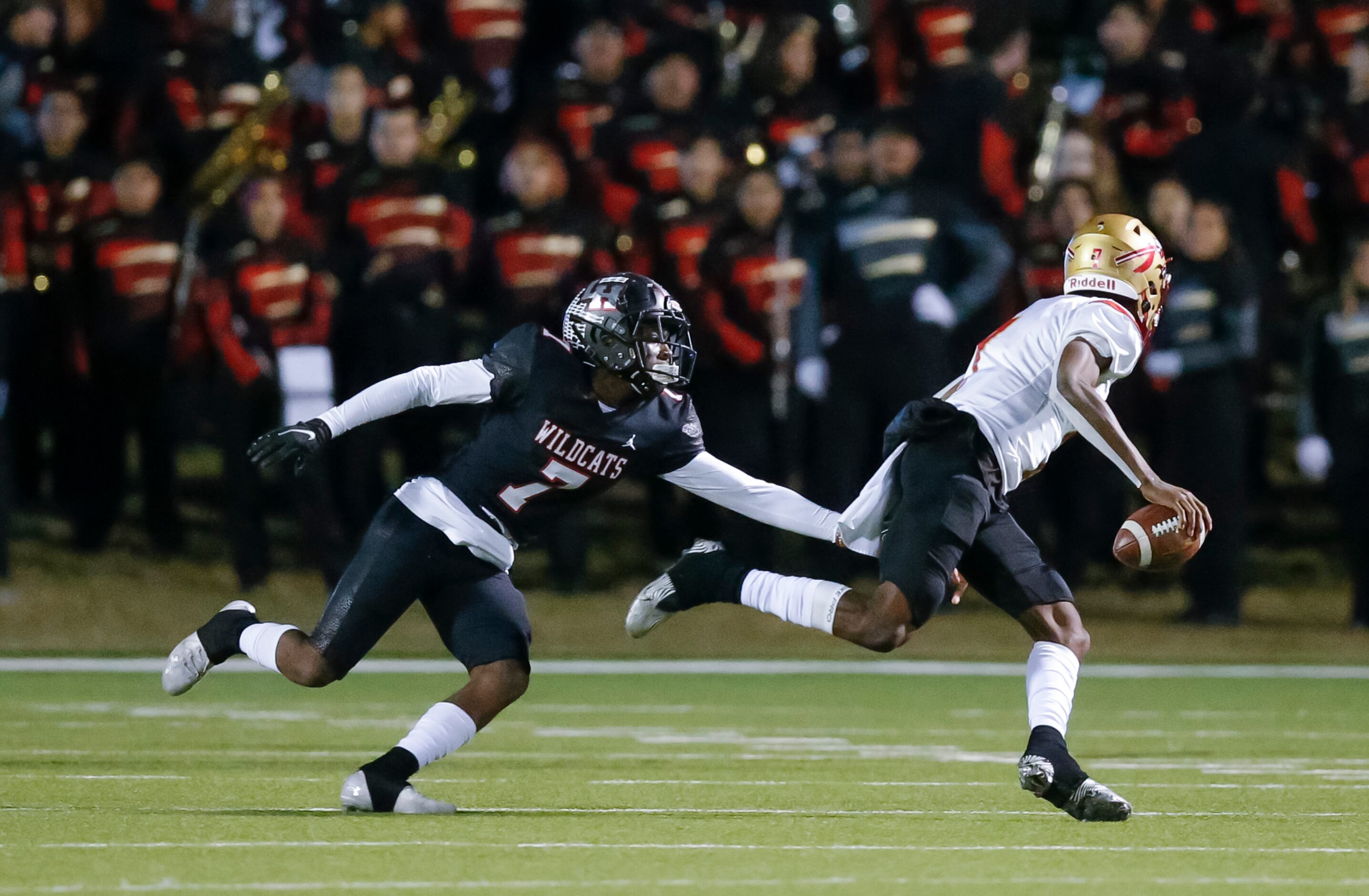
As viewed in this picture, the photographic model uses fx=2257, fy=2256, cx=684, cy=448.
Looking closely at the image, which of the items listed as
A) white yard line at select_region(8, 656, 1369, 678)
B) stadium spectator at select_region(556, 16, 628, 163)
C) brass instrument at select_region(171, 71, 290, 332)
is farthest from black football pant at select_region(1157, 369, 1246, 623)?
brass instrument at select_region(171, 71, 290, 332)

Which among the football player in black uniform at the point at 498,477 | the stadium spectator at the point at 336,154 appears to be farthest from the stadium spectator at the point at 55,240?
the football player in black uniform at the point at 498,477

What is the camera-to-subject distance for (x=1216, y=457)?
11.2 metres

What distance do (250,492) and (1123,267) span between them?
620 centimetres

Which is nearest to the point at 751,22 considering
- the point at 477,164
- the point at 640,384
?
the point at 477,164

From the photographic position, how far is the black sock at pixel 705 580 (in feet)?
20.8

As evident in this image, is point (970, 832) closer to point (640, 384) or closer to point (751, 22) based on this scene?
point (640, 384)

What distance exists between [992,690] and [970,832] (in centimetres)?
398

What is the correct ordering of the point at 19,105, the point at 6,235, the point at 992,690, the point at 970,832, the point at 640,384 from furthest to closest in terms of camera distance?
the point at 19,105 → the point at 6,235 → the point at 992,690 → the point at 640,384 → the point at 970,832

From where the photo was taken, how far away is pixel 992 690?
9523mm

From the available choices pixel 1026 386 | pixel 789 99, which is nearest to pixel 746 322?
pixel 789 99

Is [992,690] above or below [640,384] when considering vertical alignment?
below

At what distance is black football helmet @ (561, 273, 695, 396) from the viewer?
6051 mm

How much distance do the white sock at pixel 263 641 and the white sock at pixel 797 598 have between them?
1267 mm

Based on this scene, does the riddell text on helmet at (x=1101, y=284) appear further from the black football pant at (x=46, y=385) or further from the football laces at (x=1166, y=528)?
the black football pant at (x=46, y=385)
